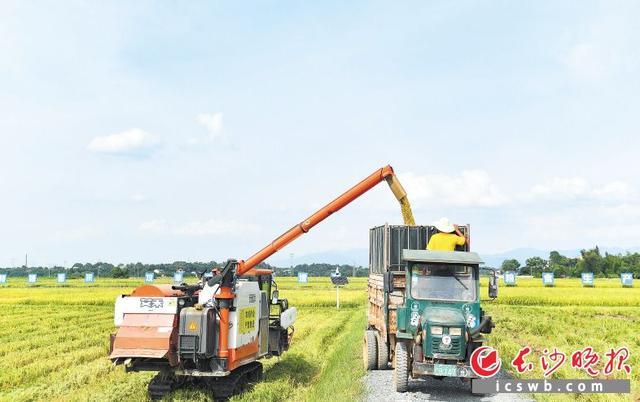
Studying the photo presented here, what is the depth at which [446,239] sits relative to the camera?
1388cm

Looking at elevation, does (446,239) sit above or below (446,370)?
above

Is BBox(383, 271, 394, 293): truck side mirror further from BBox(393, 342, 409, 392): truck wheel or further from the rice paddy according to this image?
the rice paddy

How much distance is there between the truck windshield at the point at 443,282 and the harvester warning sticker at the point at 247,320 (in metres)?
3.66

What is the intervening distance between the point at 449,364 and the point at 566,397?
2716 mm

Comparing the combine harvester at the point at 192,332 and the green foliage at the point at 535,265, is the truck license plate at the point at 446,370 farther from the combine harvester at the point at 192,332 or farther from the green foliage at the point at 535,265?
the green foliage at the point at 535,265

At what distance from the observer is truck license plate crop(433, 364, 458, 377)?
35.9 feet

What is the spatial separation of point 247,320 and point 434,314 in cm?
410

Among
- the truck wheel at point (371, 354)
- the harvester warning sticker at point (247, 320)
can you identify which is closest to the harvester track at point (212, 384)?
the harvester warning sticker at point (247, 320)

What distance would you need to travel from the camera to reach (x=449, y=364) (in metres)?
11.1

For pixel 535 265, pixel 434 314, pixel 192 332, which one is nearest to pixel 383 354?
pixel 434 314

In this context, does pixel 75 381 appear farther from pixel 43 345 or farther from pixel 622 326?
pixel 622 326

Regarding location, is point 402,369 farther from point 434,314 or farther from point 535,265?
point 535,265

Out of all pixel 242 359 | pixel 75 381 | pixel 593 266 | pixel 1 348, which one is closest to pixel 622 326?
pixel 242 359

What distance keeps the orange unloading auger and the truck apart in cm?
239
